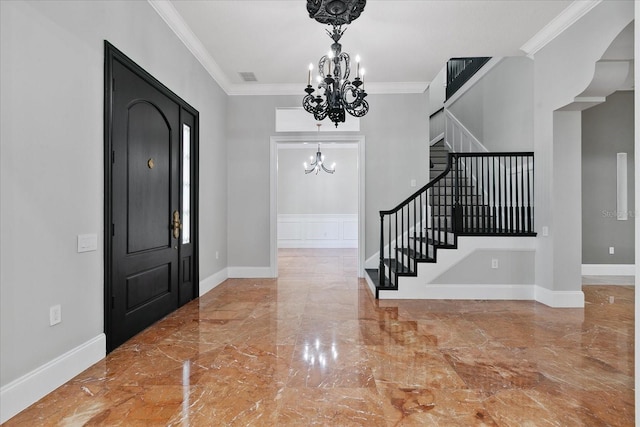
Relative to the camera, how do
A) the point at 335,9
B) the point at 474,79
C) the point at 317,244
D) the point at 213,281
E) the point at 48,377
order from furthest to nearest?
the point at 317,244, the point at 474,79, the point at 213,281, the point at 335,9, the point at 48,377

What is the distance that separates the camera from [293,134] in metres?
5.88

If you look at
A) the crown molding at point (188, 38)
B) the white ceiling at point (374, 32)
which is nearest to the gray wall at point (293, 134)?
the white ceiling at point (374, 32)

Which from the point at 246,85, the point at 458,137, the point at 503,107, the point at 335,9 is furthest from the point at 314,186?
the point at 335,9

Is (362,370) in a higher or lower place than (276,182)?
lower

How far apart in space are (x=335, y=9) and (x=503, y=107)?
13.8 feet

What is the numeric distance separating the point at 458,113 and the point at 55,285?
24.5 feet

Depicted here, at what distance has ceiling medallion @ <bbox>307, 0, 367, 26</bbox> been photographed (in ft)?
8.96

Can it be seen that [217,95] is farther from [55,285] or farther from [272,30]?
[55,285]

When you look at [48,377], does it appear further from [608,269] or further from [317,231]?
[317,231]

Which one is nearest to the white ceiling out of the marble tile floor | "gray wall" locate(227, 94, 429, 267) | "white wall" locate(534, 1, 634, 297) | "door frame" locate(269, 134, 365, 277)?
"white wall" locate(534, 1, 634, 297)

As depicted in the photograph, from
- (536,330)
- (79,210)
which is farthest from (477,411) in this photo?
(79,210)

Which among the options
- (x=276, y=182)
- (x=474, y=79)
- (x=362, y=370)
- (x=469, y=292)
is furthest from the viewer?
(x=474, y=79)

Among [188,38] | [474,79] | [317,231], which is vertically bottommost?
[317,231]

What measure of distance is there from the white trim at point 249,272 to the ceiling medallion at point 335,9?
3989mm
